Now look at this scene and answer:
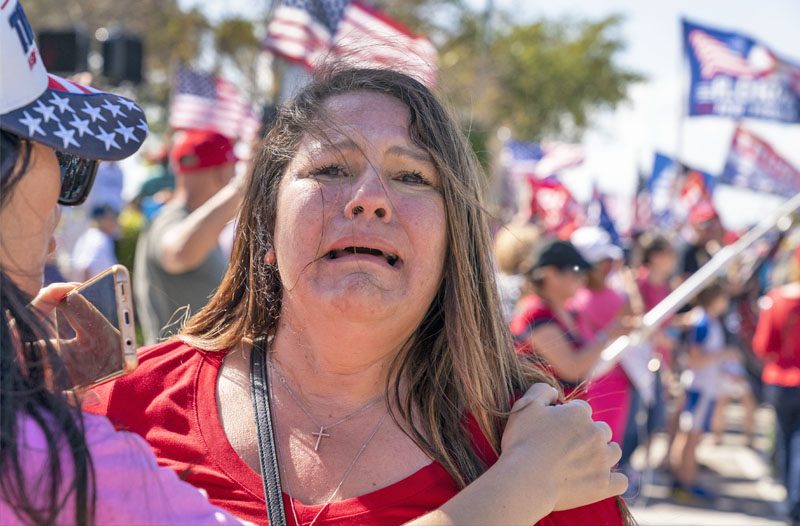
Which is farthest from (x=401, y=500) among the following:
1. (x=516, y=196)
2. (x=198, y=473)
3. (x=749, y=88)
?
(x=516, y=196)

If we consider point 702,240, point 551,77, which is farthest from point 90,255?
point 551,77

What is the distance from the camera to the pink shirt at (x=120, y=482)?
4.35ft

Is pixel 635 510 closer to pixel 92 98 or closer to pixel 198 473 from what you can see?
pixel 198 473

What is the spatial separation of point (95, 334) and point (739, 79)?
7700mm

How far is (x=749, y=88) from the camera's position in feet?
27.0

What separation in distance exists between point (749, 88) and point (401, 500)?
711 cm

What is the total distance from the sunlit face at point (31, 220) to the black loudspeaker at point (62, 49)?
8.14 m

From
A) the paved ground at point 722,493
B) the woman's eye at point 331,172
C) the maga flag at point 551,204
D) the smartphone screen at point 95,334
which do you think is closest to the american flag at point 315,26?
the paved ground at point 722,493

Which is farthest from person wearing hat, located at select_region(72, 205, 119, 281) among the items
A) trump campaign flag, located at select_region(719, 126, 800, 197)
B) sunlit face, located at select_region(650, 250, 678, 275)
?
trump campaign flag, located at select_region(719, 126, 800, 197)

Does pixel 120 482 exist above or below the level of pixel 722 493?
above

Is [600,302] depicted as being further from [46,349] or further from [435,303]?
[46,349]

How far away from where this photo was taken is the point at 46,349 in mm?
1438

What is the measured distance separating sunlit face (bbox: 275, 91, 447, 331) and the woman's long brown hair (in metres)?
0.04

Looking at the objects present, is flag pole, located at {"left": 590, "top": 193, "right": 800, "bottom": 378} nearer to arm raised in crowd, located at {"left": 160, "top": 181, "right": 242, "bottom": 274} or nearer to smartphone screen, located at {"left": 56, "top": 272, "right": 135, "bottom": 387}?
arm raised in crowd, located at {"left": 160, "top": 181, "right": 242, "bottom": 274}
